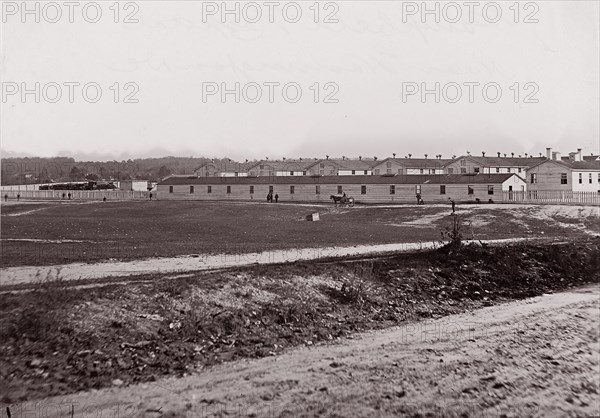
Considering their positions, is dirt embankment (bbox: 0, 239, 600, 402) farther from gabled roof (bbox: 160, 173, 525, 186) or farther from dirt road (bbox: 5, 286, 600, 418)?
gabled roof (bbox: 160, 173, 525, 186)

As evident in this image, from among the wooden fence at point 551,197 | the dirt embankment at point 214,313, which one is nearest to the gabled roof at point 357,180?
the wooden fence at point 551,197

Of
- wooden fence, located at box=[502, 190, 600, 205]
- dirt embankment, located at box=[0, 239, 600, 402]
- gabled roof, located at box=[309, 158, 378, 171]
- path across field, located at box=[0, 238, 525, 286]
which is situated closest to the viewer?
dirt embankment, located at box=[0, 239, 600, 402]

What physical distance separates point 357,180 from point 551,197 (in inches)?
994

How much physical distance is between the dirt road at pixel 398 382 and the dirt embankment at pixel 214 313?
69 centimetres

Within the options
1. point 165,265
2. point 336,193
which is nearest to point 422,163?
point 336,193

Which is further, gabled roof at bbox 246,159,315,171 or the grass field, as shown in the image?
gabled roof at bbox 246,159,315,171

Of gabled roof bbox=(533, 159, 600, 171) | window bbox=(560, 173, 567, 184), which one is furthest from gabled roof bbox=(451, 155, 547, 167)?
window bbox=(560, 173, 567, 184)

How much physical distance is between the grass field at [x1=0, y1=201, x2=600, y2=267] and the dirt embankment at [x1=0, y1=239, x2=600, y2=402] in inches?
221

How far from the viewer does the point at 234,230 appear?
1345 inches

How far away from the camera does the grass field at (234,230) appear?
22297mm

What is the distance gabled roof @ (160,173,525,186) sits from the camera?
5497 centimetres

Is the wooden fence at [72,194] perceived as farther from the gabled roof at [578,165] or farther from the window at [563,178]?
the window at [563,178]

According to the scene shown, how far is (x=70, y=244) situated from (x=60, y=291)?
40.6ft

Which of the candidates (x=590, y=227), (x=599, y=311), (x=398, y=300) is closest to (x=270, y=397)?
(x=398, y=300)
